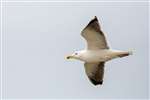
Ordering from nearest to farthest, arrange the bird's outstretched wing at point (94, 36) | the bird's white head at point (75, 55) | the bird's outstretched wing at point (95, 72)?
the bird's outstretched wing at point (94, 36)
the bird's white head at point (75, 55)
the bird's outstretched wing at point (95, 72)

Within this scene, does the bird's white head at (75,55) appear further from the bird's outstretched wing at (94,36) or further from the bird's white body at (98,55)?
the bird's outstretched wing at (94,36)

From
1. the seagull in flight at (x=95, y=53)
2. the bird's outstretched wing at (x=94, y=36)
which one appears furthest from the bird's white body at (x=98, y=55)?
the bird's outstretched wing at (x=94, y=36)

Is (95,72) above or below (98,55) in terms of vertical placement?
below

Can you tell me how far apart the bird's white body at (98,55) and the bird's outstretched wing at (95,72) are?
1.32 feet

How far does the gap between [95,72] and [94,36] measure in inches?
45.8

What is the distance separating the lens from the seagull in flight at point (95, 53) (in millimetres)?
12898

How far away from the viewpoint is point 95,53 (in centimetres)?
1329

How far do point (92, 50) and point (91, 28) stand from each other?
0.65 meters

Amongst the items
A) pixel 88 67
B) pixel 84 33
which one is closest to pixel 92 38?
pixel 84 33

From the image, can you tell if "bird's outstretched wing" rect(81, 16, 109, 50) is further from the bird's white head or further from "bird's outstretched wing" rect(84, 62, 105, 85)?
"bird's outstretched wing" rect(84, 62, 105, 85)

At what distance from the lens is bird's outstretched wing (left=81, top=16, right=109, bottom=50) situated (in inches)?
506

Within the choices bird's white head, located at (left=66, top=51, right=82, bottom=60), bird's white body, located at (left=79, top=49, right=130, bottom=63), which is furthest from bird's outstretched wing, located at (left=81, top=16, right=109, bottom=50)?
bird's white head, located at (left=66, top=51, right=82, bottom=60)

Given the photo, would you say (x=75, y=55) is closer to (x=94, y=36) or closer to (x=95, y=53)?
(x=95, y=53)

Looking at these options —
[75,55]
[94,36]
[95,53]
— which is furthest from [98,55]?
[75,55]
